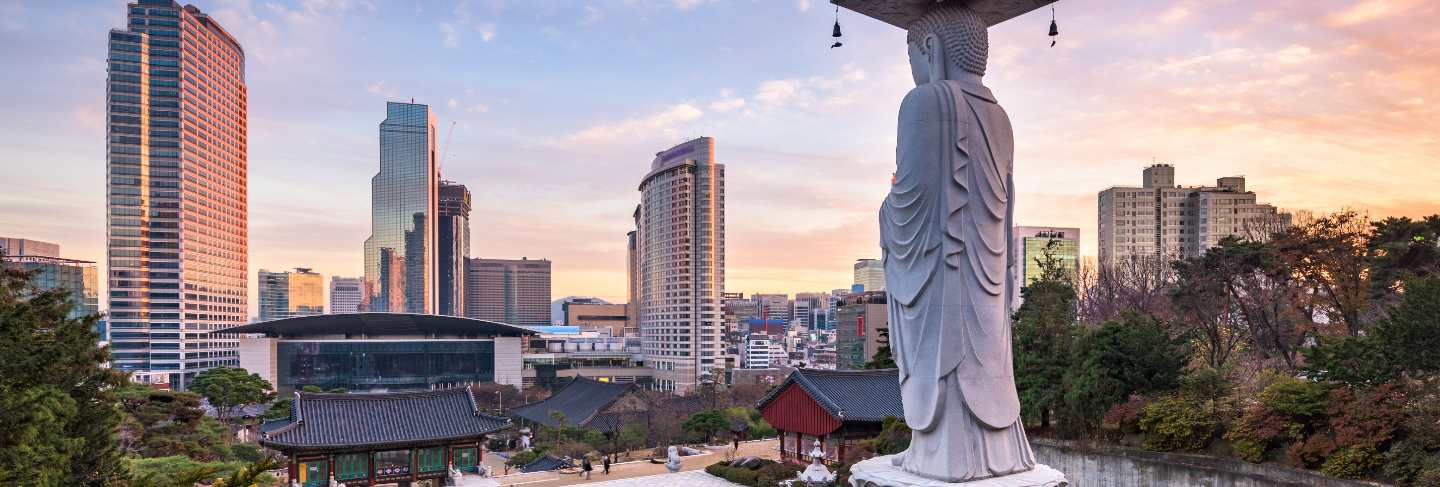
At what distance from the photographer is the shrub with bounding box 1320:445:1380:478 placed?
49.9 feet

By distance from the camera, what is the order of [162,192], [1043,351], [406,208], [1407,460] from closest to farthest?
1. [1407,460]
2. [1043,351]
3. [162,192]
4. [406,208]

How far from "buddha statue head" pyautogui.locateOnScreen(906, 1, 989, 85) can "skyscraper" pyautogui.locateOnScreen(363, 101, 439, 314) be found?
154257 mm

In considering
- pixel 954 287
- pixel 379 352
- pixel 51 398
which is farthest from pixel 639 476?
pixel 379 352

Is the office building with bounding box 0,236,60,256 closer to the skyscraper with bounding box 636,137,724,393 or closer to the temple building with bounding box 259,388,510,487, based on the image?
the skyscraper with bounding box 636,137,724,393

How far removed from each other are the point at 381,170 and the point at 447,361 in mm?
106185

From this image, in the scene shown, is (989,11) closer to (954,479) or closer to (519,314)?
(954,479)

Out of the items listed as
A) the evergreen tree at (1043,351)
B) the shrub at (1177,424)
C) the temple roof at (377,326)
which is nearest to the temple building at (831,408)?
the evergreen tree at (1043,351)

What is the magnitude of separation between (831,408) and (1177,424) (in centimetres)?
974

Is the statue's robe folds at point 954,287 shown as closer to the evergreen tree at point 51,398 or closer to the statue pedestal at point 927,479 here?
the statue pedestal at point 927,479

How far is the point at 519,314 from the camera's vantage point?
626 ft

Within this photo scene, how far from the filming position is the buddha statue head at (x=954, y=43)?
12.7 meters

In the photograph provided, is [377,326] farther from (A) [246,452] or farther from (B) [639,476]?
(B) [639,476]

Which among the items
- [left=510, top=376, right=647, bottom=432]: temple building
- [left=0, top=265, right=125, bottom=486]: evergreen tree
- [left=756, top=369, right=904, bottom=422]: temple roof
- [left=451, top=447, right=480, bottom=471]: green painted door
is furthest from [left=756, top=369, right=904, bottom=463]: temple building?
[left=0, top=265, right=125, bottom=486]: evergreen tree

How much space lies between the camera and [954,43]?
12.7 m
